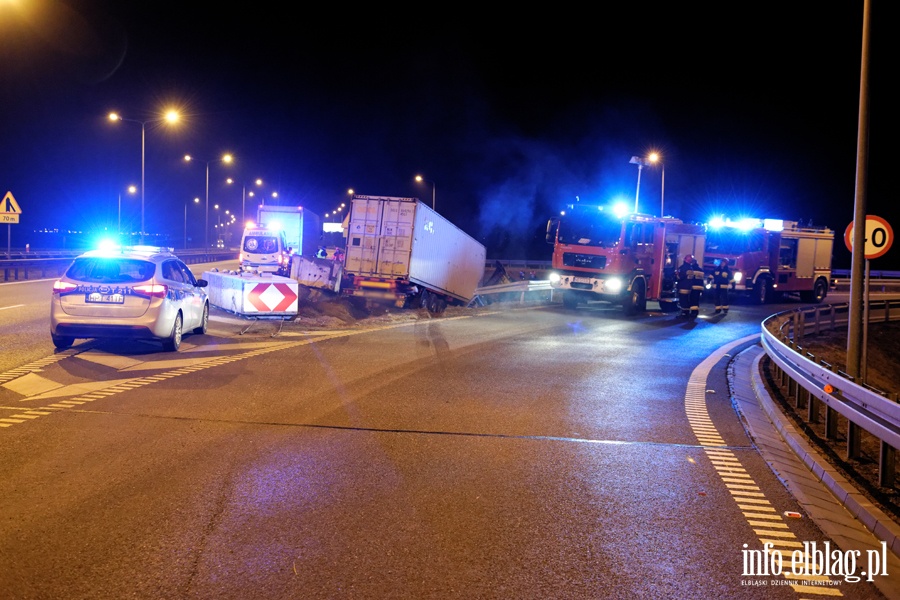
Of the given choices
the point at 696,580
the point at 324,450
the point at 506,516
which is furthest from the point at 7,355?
the point at 696,580

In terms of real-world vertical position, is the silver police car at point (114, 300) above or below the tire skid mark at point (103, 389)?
above

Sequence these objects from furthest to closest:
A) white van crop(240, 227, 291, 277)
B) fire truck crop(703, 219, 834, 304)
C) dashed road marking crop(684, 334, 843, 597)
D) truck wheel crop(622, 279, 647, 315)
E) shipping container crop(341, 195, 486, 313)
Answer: fire truck crop(703, 219, 834, 304), white van crop(240, 227, 291, 277), truck wheel crop(622, 279, 647, 315), shipping container crop(341, 195, 486, 313), dashed road marking crop(684, 334, 843, 597)

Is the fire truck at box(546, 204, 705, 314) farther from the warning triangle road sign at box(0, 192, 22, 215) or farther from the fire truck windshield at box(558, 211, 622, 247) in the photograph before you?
the warning triangle road sign at box(0, 192, 22, 215)

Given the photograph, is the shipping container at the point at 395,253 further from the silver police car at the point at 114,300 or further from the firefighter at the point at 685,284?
the silver police car at the point at 114,300

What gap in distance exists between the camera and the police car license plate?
11.4m

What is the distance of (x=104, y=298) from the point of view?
11438 mm

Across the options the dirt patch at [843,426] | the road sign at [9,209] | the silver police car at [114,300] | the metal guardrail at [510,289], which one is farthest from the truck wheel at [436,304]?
the road sign at [9,209]

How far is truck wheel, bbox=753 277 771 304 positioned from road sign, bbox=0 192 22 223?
29761 mm

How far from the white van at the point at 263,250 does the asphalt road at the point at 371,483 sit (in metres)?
17.1

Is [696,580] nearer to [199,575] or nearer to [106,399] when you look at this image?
[199,575]

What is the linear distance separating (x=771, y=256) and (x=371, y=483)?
30.4 meters

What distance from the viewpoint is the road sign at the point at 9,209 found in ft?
96.9

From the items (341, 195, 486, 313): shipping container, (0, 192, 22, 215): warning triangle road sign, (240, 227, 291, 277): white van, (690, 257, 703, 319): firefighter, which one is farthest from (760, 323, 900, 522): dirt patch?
(0, 192, 22, 215): warning triangle road sign

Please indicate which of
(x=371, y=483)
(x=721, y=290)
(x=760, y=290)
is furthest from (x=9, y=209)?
(x=760, y=290)
